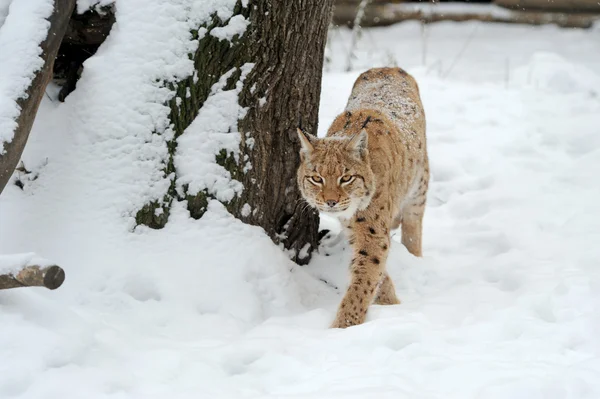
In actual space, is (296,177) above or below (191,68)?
below

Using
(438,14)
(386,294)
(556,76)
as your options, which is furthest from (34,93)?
(438,14)

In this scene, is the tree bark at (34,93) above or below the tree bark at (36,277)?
above

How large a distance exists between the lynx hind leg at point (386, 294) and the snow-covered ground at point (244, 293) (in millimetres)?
82

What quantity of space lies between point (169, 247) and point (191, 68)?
0.96 meters

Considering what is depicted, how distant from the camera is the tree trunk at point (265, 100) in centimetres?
382

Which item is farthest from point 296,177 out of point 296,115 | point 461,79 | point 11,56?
point 461,79

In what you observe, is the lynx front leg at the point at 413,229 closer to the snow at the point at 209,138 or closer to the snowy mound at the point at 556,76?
the snow at the point at 209,138

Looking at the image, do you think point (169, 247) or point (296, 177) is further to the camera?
point (296, 177)

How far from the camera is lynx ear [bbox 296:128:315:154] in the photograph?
Result: 3934 mm

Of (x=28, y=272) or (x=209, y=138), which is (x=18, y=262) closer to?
(x=28, y=272)

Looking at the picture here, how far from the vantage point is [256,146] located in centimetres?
400

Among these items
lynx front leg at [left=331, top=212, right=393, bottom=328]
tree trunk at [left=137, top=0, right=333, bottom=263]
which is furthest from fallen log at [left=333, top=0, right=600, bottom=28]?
lynx front leg at [left=331, top=212, right=393, bottom=328]

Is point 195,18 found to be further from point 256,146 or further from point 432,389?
point 432,389

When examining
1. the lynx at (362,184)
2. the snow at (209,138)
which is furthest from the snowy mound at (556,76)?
the snow at (209,138)
